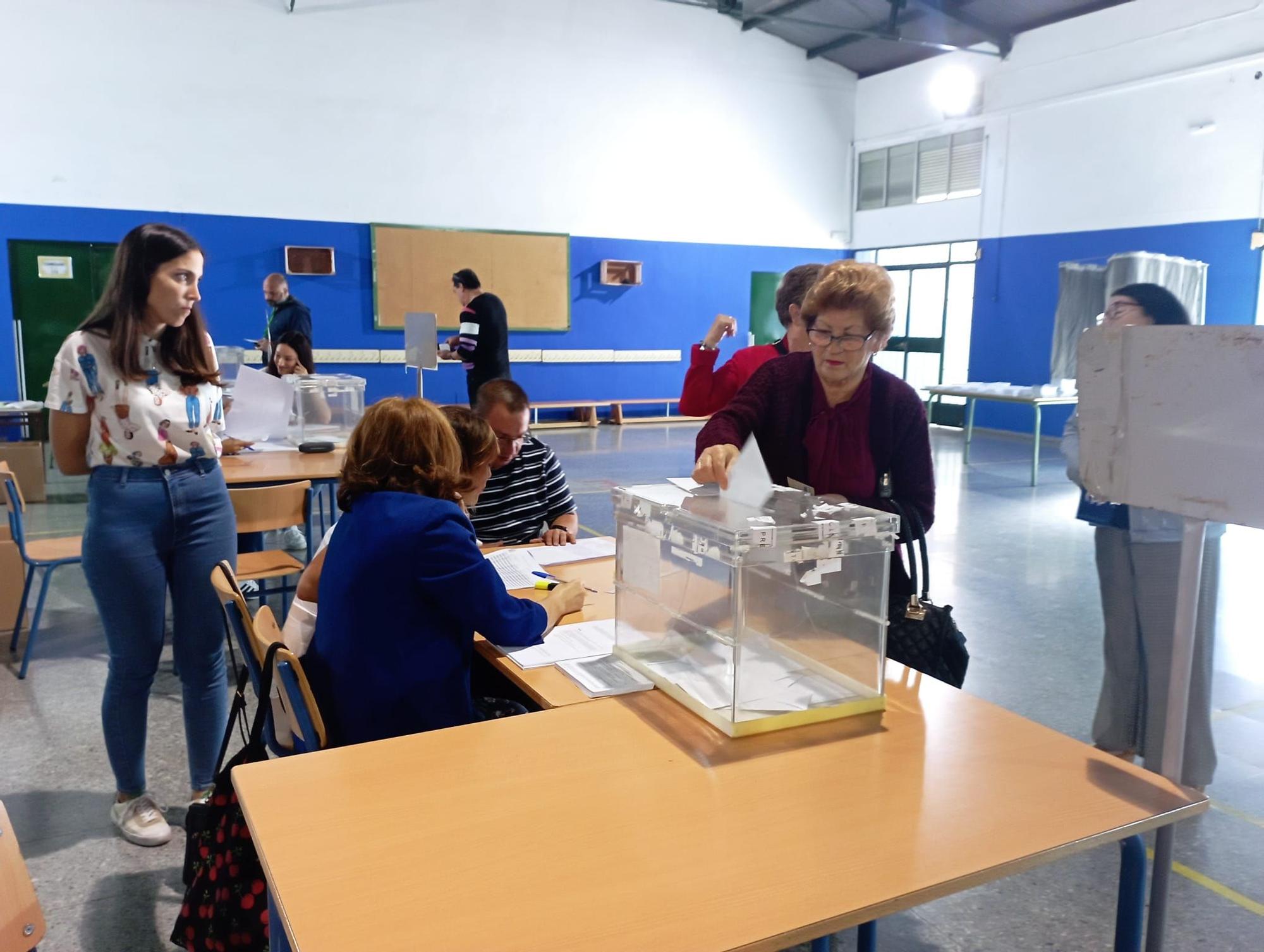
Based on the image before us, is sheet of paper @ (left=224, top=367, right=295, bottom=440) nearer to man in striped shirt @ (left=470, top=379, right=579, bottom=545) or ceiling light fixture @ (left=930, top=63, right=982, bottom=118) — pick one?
man in striped shirt @ (left=470, top=379, right=579, bottom=545)

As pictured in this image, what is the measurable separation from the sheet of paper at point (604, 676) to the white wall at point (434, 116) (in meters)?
8.75

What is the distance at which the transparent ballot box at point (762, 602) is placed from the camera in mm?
1410

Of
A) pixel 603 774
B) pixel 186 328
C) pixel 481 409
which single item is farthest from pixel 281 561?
pixel 603 774

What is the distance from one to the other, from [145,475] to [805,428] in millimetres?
1501

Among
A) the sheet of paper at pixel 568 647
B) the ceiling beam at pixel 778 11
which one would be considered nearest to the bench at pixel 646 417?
the ceiling beam at pixel 778 11

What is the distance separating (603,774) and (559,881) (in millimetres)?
262

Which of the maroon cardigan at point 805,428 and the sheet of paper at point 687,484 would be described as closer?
the sheet of paper at point 687,484

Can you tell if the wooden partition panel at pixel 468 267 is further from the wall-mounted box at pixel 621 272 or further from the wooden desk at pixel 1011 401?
the wooden desk at pixel 1011 401

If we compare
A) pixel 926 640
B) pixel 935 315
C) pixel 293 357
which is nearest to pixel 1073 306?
pixel 935 315

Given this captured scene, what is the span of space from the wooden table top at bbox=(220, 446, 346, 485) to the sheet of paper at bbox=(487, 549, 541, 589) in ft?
3.57

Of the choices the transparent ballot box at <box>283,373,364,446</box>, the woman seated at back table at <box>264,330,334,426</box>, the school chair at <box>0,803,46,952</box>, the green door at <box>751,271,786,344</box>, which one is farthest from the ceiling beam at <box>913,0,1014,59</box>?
the school chair at <box>0,803,46,952</box>

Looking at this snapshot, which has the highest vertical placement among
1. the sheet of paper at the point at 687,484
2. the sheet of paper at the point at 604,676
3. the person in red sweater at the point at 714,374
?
the person in red sweater at the point at 714,374

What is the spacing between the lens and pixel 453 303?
33.5 ft

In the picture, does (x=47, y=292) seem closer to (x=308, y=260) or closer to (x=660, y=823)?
(x=308, y=260)
